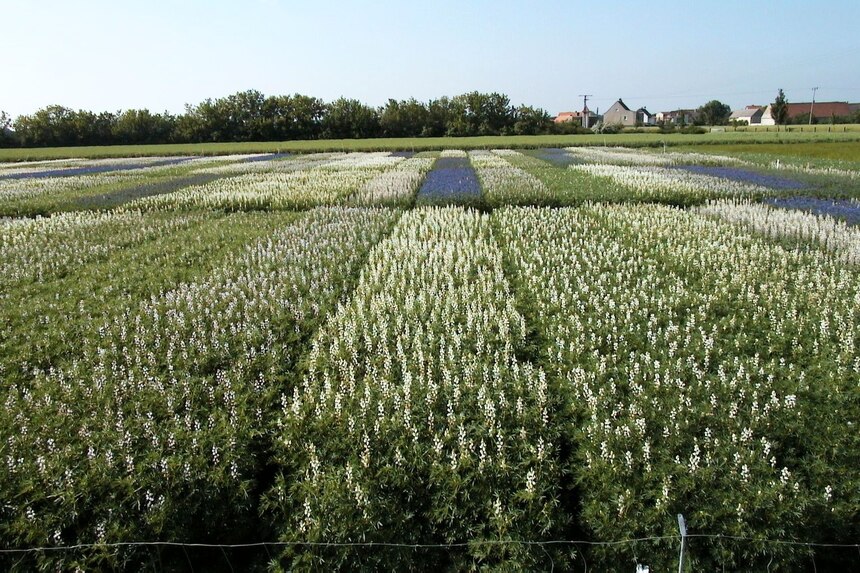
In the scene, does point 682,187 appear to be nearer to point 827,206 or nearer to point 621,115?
point 827,206

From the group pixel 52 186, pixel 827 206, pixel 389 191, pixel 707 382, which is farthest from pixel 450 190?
pixel 52 186

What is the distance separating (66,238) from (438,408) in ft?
47.3

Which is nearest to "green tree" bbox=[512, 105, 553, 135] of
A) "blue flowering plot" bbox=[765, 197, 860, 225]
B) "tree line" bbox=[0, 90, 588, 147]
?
"tree line" bbox=[0, 90, 588, 147]

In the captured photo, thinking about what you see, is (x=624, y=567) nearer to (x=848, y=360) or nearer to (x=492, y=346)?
(x=492, y=346)

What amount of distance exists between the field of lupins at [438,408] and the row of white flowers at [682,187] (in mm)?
7298

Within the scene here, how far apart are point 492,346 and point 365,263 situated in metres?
5.35

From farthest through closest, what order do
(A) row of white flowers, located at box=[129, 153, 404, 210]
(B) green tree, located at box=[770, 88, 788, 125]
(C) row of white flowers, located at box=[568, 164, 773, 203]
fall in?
(B) green tree, located at box=[770, 88, 788, 125] → (A) row of white flowers, located at box=[129, 153, 404, 210] → (C) row of white flowers, located at box=[568, 164, 773, 203]

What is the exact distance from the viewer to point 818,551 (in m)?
4.61

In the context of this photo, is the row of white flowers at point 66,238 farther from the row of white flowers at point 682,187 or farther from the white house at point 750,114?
the white house at point 750,114

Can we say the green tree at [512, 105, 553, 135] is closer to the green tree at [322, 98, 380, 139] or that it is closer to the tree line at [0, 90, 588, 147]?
the tree line at [0, 90, 588, 147]

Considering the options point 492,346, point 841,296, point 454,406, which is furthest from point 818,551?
point 841,296

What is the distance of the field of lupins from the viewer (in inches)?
180

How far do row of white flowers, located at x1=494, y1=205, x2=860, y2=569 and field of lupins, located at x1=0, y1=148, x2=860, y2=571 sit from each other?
3cm

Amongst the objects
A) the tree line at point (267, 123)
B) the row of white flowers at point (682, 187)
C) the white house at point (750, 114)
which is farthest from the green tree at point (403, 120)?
the white house at point (750, 114)
